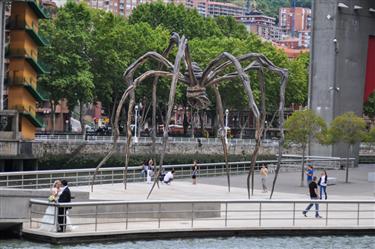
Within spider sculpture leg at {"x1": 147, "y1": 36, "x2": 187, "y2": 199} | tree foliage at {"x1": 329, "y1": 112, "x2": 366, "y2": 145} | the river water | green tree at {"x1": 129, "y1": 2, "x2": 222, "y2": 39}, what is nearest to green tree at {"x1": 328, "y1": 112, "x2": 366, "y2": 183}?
tree foliage at {"x1": 329, "y1": 112, "x2": 366, "y2": 145}

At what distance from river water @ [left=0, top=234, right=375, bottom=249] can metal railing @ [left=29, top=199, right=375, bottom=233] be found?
78 centimetres

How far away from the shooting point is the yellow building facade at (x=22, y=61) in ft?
262

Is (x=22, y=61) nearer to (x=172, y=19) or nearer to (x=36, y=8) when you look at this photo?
(x=36, y=8)

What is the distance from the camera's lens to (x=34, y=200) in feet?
102

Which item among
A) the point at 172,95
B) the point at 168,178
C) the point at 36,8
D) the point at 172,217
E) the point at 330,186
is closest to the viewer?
the point at 172,217

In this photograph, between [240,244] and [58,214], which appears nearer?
[58,214]

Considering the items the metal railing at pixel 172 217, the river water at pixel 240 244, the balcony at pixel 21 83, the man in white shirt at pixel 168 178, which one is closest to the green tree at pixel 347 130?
the man in white shirt at pixel 168 178

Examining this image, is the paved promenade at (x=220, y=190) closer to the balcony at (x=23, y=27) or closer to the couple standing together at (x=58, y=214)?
the couple standing together at (x=58, y=214)

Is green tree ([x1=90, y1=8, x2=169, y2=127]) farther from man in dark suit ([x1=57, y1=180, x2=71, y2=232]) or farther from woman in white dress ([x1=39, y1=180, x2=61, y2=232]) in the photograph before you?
man in dark suit ([x1=57, y1=180, x2=71, y2=232])

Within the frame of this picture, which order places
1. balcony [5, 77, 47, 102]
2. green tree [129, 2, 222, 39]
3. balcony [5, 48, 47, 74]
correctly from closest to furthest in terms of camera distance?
balcony [5, 77, 47, 102] → balcony [5, 48, 47, 74] → green tree [129, 2, 222, 39]

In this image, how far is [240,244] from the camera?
103ft

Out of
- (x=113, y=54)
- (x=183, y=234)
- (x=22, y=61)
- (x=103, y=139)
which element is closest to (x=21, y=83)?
(x=22, y=61)

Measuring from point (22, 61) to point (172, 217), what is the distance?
48.5 meters

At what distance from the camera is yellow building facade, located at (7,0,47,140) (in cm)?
8000
